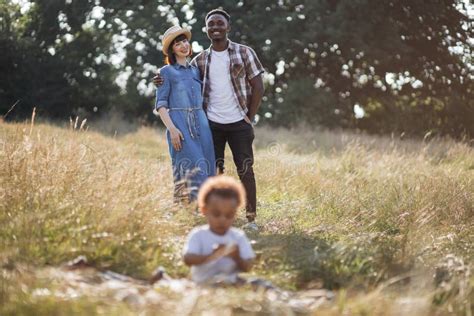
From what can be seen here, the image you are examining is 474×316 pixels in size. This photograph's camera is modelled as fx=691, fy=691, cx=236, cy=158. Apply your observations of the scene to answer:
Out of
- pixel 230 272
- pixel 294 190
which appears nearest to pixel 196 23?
pixel 294 190

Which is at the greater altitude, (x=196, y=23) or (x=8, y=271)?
(x=196, y=23)

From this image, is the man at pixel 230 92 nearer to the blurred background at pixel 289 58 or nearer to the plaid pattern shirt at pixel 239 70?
the plaid pattern shirt at pixel 239 70

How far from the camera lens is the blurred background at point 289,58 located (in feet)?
64.0

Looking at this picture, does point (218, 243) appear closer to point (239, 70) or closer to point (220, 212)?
point (220, 212)

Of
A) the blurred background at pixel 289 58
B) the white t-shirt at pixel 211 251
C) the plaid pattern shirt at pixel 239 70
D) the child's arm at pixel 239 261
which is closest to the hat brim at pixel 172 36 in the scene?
the plaid pattern shirt at pixel 239 70

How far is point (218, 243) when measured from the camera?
3.76m

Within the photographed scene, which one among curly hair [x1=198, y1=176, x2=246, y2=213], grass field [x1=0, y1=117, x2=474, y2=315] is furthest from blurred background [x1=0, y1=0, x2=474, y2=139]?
curly hair [x1=198, y1=176, x2=246, y2=213]

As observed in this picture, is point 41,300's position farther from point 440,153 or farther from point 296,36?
point 296,36

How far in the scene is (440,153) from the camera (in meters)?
12.8

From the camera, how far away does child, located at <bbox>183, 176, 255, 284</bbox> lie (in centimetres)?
369

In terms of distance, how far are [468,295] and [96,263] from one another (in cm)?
216

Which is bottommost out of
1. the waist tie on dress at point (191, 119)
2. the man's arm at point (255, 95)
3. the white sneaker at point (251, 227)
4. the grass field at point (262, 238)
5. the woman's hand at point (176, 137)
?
the white sneaker at point (251, 227)

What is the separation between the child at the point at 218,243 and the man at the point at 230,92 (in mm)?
2375

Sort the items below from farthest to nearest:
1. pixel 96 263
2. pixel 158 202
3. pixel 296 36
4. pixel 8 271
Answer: pixel 296 36 → pixel 158 202 → pixel 96 263 → pixel 8 271
